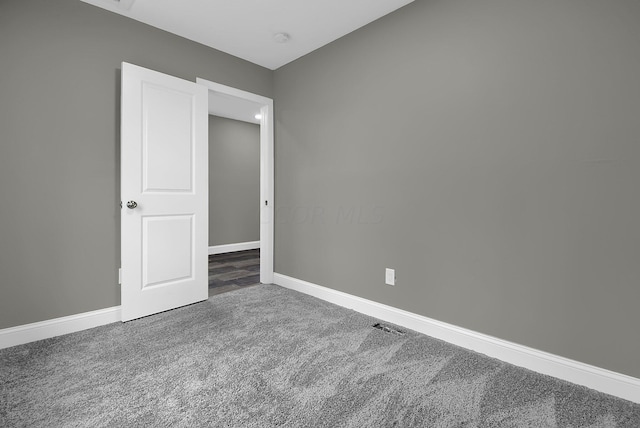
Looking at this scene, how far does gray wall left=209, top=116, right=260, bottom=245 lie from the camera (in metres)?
5.41

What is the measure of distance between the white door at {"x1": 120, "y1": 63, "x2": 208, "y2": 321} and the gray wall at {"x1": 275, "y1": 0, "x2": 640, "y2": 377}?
1.26 meters

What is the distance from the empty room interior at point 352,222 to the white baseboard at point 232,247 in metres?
2.51

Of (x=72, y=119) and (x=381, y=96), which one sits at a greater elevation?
(x=381, y=96)

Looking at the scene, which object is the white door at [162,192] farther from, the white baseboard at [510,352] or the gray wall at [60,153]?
the white baseboard at [510,352]

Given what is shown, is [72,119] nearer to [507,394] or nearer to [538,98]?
[538,98]

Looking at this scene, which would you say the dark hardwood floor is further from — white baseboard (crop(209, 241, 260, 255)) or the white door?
the white door

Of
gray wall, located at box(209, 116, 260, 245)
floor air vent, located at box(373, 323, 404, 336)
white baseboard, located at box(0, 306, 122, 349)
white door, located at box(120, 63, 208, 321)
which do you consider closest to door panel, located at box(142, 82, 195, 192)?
white door, located at box(120, 63, 208, 321)

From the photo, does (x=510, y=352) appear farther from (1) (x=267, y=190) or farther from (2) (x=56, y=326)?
(2) (x=56, y=326)

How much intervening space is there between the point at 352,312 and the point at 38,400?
2076 mm

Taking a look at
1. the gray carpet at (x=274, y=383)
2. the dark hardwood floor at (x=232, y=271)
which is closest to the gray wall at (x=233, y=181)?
the dark hardwood floor at (x=232, y=271)

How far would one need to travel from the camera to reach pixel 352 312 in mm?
2703

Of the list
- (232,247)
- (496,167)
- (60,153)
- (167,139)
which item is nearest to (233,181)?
(232,247)

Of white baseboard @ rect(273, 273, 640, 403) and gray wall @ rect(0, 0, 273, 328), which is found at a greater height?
gray wall @ rect(0, 0, 273, 328)

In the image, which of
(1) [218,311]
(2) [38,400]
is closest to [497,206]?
(1) [218,311]
